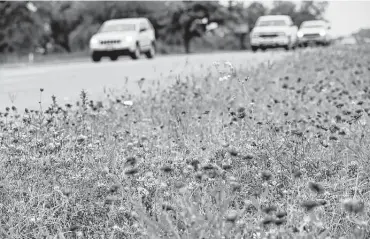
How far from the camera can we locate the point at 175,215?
137 inches

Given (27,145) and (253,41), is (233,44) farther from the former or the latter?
(27,145)

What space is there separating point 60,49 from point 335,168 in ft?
227

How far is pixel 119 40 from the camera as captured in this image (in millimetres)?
23391

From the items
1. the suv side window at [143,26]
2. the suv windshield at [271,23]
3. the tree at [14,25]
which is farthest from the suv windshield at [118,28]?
the tree at [14,25]

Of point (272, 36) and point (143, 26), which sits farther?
point (272, 36)

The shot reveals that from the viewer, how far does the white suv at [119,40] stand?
76.8 ft

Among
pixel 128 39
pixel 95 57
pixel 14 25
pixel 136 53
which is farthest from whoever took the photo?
pixel 14 25

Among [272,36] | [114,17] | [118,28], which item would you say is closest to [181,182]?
[118,28]

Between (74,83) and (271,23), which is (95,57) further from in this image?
(74,83)

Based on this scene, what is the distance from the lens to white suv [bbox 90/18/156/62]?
23.4 metres

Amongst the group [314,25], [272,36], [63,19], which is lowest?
[63,19]

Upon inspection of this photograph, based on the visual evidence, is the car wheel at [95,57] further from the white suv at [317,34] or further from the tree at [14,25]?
the tree at [14,25]

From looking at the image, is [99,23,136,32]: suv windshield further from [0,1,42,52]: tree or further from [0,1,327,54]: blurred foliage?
[0,1,42,52]: tree

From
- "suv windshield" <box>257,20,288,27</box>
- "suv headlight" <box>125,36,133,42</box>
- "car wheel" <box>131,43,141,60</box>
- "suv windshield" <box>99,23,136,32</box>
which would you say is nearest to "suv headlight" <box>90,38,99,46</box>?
"suv headlight" <box>125,36,133,42</box>
